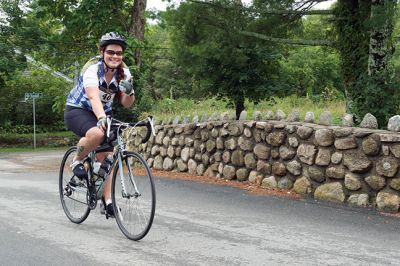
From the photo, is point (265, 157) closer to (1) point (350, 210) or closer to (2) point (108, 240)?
(1) point (350, 210)

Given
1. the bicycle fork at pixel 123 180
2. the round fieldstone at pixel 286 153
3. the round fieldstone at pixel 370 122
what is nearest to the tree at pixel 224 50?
the round fieldstone at pixel 286 153

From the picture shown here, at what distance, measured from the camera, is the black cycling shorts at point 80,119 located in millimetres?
5242

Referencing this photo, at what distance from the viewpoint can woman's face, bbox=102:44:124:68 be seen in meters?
5.15

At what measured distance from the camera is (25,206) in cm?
697

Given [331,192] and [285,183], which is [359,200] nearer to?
[331,192]

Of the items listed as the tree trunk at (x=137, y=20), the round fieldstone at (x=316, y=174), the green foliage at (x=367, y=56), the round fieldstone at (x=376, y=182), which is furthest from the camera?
the tree trunk at (x=137, y=20)

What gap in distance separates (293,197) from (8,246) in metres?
4.33

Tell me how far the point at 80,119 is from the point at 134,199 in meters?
1.05

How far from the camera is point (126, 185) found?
16.3 feet

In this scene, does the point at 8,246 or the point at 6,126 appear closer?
the point at 8,246

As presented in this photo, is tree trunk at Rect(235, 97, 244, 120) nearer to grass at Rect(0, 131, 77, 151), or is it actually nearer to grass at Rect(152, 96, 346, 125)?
grass at Rect(152, 96, 346, 125)

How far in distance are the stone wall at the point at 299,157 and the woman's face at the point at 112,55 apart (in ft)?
11.9

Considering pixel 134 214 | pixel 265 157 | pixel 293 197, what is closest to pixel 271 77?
pixel 265 157

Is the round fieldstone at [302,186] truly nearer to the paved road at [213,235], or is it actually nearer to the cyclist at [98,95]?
the paved road at [213,235]
